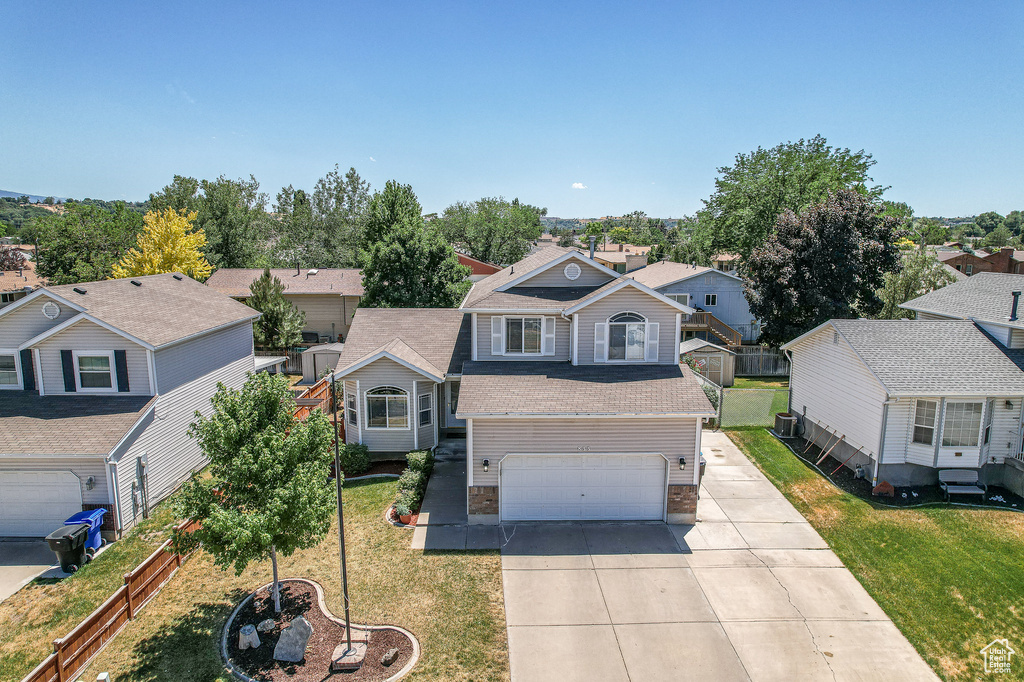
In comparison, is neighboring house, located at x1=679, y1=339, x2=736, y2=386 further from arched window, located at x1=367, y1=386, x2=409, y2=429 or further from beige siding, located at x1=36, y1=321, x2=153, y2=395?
beige siding, located at x1=36, y1=321, x2=153, y2=395

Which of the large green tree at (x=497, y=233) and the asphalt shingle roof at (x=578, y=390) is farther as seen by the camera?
the large green tree at (x=497, y=233)

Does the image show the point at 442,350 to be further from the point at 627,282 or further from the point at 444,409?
the point at 627,282

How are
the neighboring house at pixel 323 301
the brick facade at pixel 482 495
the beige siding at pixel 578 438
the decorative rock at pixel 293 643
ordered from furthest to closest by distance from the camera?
1. the neighboring house at pixel 323 301
2. the brick facade at pixel 482 495
3. the beige siding at pixel 578 438
4. the decorative rock at pixel 293 643

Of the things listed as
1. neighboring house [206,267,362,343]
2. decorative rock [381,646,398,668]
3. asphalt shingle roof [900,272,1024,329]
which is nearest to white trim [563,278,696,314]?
decorative rock [381,646,398,668]

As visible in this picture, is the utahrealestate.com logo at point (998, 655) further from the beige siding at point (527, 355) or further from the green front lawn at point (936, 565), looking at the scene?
the beige siding at point (527, 355)

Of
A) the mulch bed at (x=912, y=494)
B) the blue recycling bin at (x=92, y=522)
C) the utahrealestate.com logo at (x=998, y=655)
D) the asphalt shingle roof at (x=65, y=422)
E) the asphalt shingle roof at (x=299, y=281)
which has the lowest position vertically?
the utahrealestate.com logo at (x=998, y=655)

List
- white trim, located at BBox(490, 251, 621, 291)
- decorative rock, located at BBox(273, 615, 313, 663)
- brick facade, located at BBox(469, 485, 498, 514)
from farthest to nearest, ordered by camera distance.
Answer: white trim, located at BBox(490, 251, 621, 291) < brick facade, located at BBox(469, 485, 498, 514) < decorative rock, located at BBox(273, 615, 313, 663)

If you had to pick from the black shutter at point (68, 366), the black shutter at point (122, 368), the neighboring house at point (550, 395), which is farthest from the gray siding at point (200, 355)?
the neighboring house at point (550, 395)
